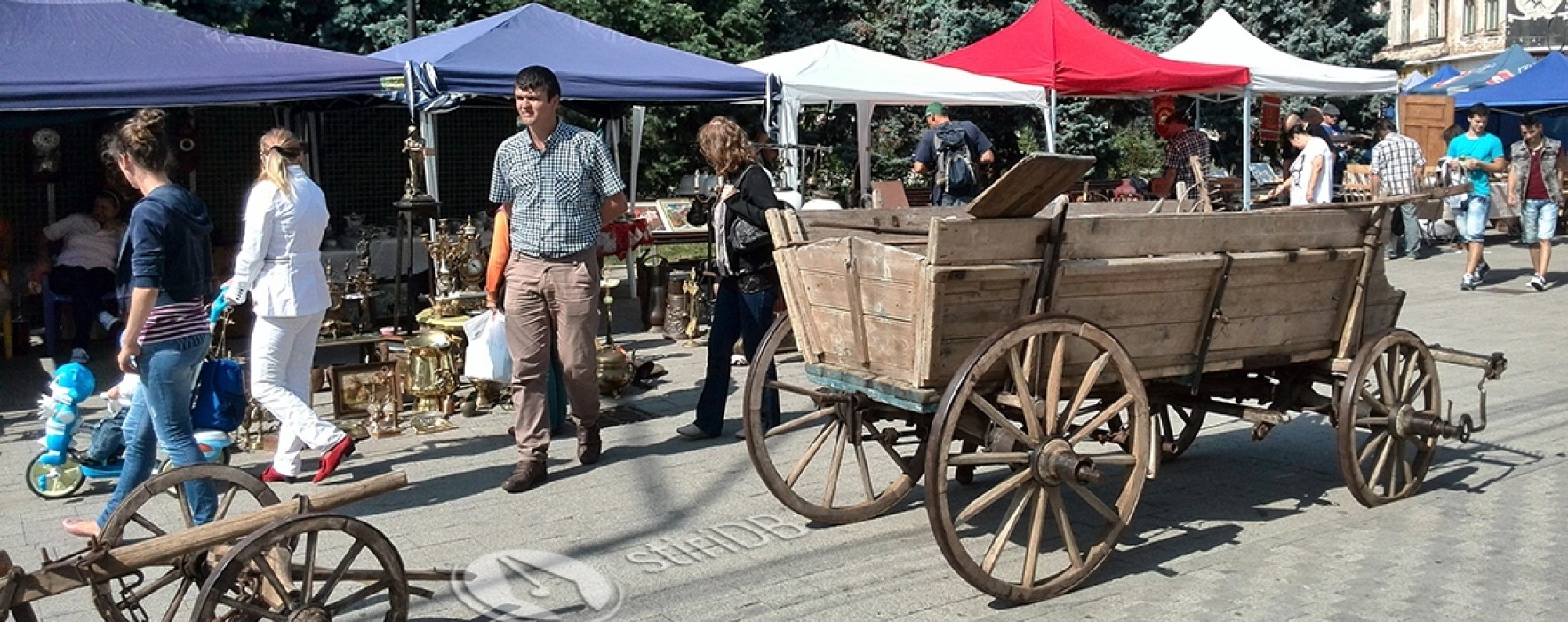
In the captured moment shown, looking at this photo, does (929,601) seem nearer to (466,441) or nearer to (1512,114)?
(466,441)

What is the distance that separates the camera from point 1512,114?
2189 cm

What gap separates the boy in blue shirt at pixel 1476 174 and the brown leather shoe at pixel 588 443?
9800 mm

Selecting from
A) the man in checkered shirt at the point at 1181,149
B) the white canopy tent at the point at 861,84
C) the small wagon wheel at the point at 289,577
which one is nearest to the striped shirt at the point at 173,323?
the small wagon wheel at the point at 289,577

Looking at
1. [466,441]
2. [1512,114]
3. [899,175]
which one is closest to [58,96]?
[466,441]

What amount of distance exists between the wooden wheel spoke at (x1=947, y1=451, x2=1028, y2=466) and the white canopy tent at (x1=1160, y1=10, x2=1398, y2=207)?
1227 cm

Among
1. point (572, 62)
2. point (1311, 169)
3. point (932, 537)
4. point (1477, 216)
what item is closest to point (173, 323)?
point (932, 537)

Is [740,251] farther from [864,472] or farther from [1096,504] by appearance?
[1096,504]

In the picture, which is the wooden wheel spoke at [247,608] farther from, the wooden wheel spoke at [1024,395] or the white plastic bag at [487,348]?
the white plastic bag at [487,348]

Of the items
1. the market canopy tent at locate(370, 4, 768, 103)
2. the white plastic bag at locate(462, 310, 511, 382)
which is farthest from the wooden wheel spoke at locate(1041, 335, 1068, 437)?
the market canopy tent at locate(370, 4, 768, 103)

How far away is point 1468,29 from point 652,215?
3258 cm

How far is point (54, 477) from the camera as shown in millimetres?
6148

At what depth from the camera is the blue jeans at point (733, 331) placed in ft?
22.6

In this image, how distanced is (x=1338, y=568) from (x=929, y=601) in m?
1.51

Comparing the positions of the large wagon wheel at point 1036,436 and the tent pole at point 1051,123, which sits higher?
the tent pole at point 1051,123
